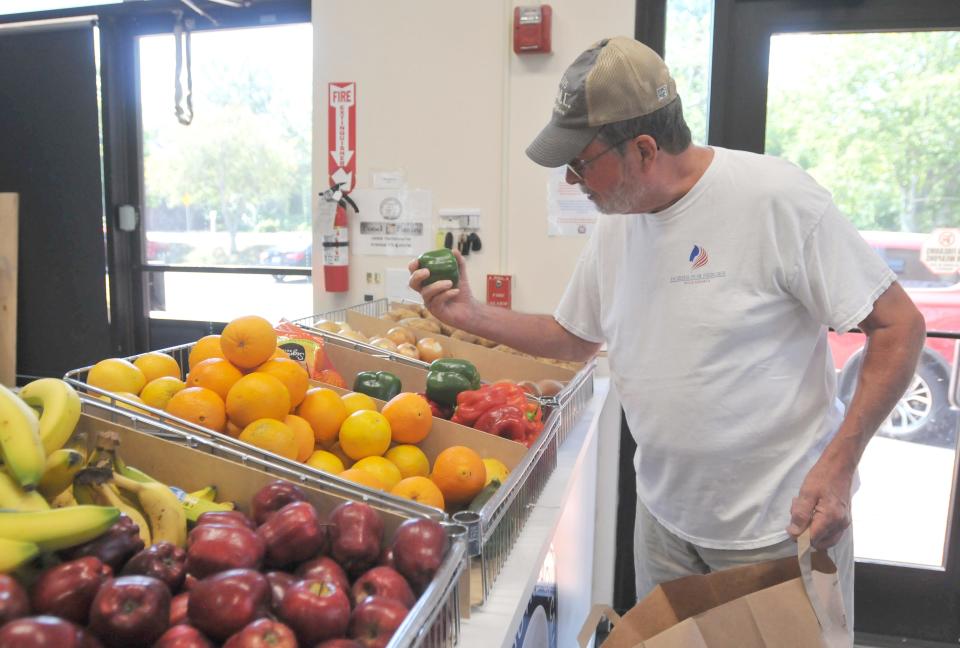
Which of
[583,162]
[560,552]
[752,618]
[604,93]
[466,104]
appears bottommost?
[560,552]

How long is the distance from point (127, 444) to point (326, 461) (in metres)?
0.34

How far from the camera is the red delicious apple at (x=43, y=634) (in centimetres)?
61

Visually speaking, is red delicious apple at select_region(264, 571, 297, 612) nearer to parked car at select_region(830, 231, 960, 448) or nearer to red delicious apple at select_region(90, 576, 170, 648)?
red delicious apple at select_region(90, 576, 170, 648)

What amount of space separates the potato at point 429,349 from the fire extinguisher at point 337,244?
0.80 meters

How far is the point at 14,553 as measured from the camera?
0.74 metres

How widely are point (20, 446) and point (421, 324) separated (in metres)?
1.66

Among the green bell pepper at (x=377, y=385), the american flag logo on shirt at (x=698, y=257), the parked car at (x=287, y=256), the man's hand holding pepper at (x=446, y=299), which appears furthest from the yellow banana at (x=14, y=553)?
the parked car at (x=287, y=256)

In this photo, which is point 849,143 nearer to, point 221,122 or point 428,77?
point 428,77

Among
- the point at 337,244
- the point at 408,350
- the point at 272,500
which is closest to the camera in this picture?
the point at 272,500

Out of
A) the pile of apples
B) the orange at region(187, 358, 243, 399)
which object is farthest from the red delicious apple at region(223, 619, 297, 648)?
the orange at region(187, 358, 243, 399)

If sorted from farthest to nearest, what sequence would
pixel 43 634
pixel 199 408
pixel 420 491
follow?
pixel 199 408 → pixel 420 491 → pixel 43 634

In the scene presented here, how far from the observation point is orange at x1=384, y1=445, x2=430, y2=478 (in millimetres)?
1399

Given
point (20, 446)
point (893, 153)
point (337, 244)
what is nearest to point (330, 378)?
point (20, 446)

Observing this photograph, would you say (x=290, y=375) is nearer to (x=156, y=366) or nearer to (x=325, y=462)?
(x=325, y=462)
